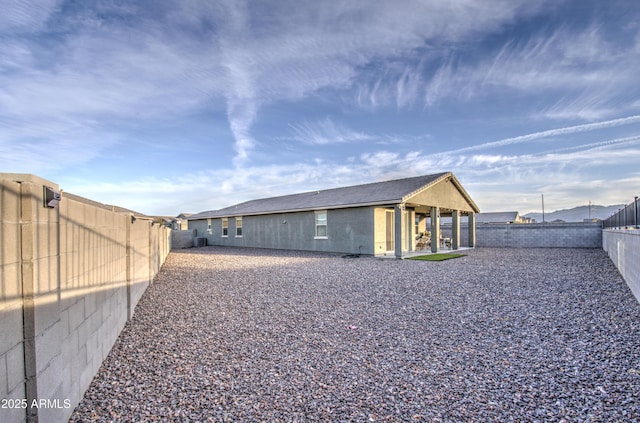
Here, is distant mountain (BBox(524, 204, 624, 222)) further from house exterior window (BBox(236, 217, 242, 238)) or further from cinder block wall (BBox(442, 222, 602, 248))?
house exterior window (BBox(236, 217, 242, 238))

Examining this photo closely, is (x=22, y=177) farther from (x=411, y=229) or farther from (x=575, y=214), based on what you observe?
(x=575, y=214)

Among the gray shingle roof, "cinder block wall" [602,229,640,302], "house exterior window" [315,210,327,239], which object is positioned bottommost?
"cinder block wall" [602,229,640,302]

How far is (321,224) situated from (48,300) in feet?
49.9

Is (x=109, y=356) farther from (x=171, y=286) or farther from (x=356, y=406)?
(x=171, y=286)

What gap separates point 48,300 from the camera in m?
2.22

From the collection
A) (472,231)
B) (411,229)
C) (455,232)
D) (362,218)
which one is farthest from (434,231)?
(472,231)

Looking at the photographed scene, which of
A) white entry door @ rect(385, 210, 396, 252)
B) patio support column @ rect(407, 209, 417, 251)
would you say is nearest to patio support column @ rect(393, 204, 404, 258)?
white entry door @ rect(385, 210, 396, 252)

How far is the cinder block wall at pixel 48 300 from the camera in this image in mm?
1814

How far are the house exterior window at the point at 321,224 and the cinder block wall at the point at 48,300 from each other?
44.4 ft

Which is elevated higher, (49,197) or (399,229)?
(49,197)

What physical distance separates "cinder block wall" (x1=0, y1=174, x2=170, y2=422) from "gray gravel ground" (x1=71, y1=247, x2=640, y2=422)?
46 centimetres

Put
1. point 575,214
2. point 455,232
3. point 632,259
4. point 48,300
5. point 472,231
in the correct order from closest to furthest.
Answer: point 48,300 < point 632,259 < point 455,232 < point 472,231 < point 575,214

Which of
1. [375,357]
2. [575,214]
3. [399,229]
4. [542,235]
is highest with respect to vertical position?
[575,214]

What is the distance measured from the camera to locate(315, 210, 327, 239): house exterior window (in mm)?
17125
